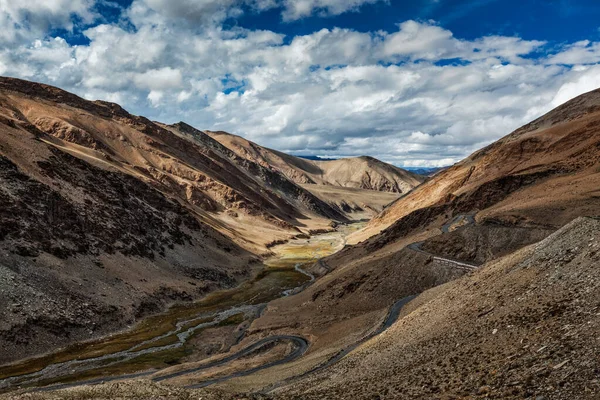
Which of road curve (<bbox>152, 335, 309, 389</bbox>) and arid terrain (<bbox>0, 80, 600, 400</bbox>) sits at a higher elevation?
arid terrain (<bbox>0, 80, 600, 400</bbox>)

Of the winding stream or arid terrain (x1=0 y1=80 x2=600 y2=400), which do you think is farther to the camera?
the winding stream

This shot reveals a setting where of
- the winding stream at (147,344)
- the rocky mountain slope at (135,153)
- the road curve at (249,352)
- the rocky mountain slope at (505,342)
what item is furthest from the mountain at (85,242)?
the rocky mountain slope at (505,342)

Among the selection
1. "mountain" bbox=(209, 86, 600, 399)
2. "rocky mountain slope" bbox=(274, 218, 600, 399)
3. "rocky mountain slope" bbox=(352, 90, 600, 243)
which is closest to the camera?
"rocky mountain slope" bbox=(274, 218, 600, 399)

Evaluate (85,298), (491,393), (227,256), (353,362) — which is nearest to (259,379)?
(353,362)

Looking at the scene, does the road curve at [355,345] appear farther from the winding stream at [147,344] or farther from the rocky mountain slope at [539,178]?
the rocky mountain slope at [539,178]

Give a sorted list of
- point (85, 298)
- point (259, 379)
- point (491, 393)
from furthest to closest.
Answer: point (85, 298) < point (259, 379) < point (491, 393)

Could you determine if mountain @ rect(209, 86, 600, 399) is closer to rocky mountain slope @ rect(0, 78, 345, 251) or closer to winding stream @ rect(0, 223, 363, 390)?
winding stream @ rect(0, 223, 363, 390)

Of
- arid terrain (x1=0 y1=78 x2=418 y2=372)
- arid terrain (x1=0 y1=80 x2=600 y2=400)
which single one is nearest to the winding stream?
arid terrain (x1=0 y1=80 x2=600 y2=400)

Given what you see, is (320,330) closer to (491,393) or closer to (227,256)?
(491,393)
